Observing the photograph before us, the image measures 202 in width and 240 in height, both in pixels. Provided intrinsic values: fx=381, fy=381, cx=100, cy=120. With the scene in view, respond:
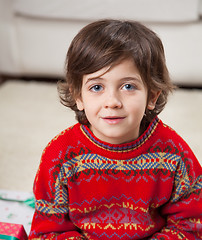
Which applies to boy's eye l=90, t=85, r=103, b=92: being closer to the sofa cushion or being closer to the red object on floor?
the red object on floor

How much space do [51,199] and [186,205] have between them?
0.33 m

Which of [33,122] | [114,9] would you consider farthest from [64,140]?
[114,9]

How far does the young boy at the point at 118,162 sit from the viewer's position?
81 centimetres

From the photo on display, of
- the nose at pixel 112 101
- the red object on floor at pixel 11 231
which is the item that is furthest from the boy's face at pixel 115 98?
the red object on floor at pixel 11 231

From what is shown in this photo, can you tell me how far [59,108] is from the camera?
79.4 inches

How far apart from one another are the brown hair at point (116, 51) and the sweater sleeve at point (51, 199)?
0.17m

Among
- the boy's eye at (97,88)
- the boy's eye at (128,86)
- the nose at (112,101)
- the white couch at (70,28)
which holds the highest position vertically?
the white couch at (70,28)

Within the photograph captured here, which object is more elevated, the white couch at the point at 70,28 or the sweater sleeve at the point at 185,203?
the white couch at the point at 70,28

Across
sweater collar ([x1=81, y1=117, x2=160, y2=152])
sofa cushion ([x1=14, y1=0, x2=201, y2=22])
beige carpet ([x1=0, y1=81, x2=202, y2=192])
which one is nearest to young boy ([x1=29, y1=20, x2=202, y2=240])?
sweater collar ([x1=81, y1=117, x2=160, y2=152])

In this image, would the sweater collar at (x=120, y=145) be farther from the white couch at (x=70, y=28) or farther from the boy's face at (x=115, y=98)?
the white couch at (x=70, y=28)

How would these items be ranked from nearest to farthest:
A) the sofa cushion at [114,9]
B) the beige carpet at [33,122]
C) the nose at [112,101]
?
the nose at [112,101] < the beige carpet at [33,122] < the sofa cushion at [114,9]

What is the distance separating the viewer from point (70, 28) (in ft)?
7.15

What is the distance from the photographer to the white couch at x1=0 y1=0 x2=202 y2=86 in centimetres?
202

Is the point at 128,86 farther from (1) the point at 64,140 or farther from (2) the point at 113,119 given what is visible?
(1) the point at 64,140
